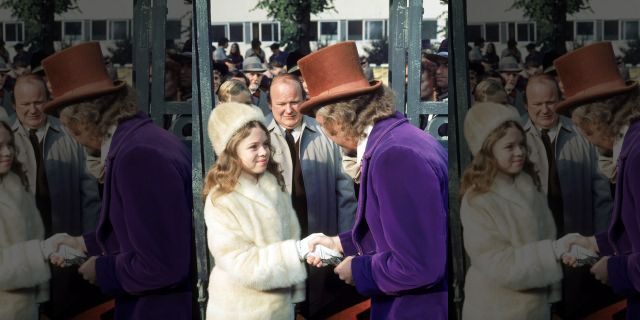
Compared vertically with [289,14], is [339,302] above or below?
below

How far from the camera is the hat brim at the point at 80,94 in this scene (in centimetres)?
313

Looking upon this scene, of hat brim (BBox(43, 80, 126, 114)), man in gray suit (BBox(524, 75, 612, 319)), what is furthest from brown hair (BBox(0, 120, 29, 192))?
man in gray suit (BBox(524, 75, 612, 319))

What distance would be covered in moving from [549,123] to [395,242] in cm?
58

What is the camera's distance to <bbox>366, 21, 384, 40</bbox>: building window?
3.26 m

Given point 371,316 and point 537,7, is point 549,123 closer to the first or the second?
point 537,7

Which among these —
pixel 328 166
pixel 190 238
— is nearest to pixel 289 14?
pixel 328 166

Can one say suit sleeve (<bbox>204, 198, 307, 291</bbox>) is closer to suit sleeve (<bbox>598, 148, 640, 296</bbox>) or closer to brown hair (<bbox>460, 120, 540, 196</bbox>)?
brown hair (<bbox>460, 120, 540, 196</bbox>)

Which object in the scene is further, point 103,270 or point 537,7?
point 103,270

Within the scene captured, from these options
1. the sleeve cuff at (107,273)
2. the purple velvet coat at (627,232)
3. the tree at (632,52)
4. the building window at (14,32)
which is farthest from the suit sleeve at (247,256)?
the tree at (632,52)

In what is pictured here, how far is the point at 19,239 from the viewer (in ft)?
10.4

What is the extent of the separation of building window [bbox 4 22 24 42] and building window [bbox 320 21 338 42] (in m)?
0.98

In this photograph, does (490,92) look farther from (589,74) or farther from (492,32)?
(589,74)

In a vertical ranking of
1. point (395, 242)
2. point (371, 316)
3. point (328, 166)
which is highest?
point (328, 166)

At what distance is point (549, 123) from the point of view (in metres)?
2.96
